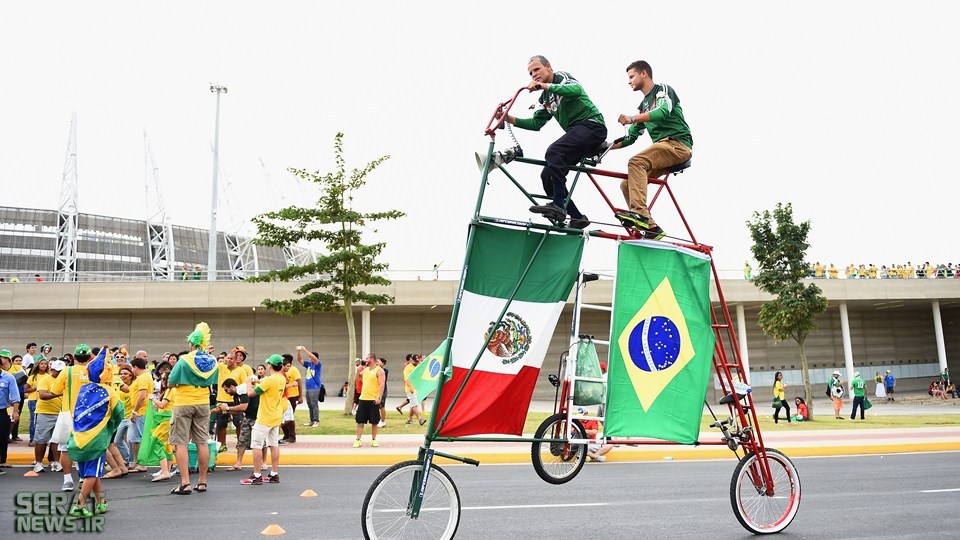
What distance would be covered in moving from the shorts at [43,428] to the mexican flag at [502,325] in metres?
9.16

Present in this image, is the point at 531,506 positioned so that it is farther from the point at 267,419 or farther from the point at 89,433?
the point at 89,433

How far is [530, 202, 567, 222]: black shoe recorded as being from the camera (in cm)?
538

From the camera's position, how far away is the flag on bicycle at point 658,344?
564 cm

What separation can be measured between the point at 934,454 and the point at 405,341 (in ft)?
84.8

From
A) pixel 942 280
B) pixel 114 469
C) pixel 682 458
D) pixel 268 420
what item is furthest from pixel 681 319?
pixel 942 280

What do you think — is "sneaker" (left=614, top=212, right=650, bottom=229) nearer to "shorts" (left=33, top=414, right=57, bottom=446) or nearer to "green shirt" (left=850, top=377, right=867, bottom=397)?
"shorts" (left=33, top=414, right=57, bottom=446)

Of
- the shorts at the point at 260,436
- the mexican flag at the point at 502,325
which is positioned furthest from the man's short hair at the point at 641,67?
the shorts at the point at 260,436

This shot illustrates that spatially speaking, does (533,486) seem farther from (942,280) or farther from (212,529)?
(942,280)

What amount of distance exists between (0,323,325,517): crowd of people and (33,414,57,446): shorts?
1 centimetres

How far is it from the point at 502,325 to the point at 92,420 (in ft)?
17.5

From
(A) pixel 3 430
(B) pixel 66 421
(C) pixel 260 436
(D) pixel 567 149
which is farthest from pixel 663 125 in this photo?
(A) pixel 3 430

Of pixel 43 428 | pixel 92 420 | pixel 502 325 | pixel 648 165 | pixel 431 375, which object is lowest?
pixel 43 428

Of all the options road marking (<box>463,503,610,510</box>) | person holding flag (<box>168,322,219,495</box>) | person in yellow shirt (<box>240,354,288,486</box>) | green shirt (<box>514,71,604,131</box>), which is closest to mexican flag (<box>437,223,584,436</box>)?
green shirt (<box>514,71,604,131</box>)

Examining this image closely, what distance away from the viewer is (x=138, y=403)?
390 inches
